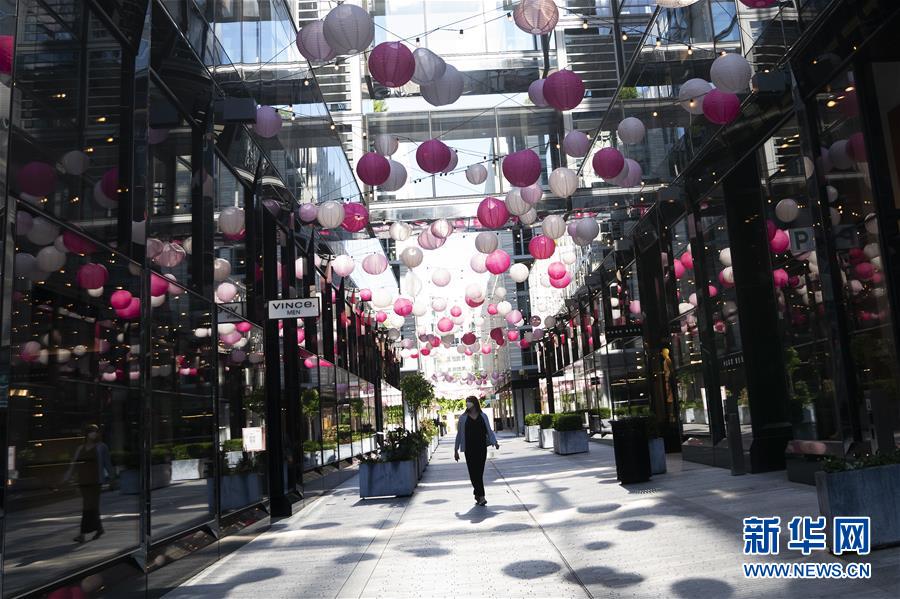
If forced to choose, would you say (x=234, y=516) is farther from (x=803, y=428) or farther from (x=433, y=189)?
(x=433, y=189)

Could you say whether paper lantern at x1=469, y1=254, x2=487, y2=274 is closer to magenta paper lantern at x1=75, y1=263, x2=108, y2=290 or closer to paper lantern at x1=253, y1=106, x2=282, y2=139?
paper lantern at x1=253, y1=106, x2=282, y2=139

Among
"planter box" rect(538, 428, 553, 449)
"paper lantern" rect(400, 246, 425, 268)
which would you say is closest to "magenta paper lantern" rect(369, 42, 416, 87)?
"paper lantern" rect(400, 246, 425, 268)

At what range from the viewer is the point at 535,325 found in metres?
44.7

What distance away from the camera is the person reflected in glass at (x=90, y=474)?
6246mm

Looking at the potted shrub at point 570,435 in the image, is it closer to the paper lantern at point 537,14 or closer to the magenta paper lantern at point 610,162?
the magenta paper lantern at point 610,162

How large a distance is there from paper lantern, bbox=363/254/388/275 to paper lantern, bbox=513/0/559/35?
10045mm

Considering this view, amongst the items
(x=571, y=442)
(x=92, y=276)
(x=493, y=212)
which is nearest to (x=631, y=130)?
(x=493, y=212)

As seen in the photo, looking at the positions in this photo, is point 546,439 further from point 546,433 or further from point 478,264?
point 478,264

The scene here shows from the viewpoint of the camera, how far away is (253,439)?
1291 cm

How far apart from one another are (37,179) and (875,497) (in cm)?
743

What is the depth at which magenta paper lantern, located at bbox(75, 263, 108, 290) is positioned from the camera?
6.54 meters

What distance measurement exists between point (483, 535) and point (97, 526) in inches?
194

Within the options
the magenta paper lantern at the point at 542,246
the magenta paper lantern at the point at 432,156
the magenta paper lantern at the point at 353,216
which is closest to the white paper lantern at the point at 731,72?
the magenta paper lantern at the point at 432,156

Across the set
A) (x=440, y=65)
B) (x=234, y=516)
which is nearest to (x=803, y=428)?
(x=440, y=65)
